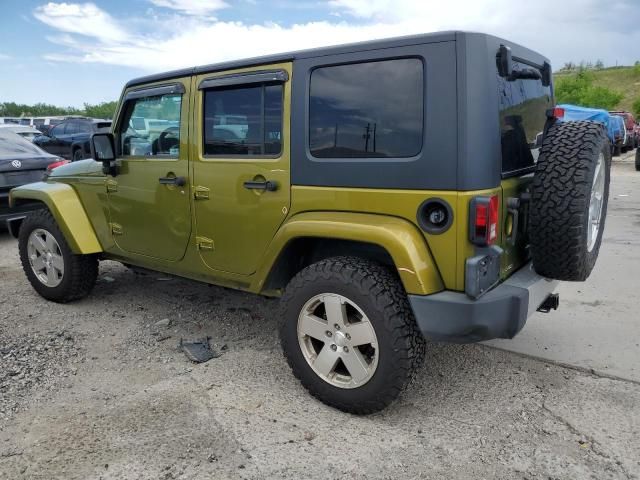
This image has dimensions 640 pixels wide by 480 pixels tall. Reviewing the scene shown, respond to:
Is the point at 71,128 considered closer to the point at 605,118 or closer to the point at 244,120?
the point at 244,120

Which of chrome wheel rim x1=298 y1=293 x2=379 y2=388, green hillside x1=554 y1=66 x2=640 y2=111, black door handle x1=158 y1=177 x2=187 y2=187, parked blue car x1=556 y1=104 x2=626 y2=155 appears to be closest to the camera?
chrome wheel rim x1=298 y1=293 x2=379 y2=388

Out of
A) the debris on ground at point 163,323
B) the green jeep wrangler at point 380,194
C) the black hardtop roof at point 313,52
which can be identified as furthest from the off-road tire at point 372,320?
the debris on ground at point 163,323

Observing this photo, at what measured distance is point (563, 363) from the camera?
355 cm

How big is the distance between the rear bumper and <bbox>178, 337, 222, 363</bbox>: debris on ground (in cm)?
168

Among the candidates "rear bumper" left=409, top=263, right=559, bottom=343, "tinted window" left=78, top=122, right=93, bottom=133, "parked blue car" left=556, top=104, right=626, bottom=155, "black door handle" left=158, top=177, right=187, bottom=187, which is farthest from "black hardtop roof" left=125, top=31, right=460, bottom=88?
"tinted window" left=78, top=122, right=93, bottom=133

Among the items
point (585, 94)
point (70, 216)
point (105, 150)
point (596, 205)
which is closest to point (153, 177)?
point (105, 150)

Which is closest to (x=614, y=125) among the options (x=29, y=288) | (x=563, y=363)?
(x=563, y=363)

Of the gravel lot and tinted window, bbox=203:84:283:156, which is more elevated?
tinted window, bbox=203:84:283:156

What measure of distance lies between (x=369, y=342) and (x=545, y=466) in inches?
39.0

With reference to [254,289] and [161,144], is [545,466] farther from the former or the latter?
[161,144]

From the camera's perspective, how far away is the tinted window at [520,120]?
9.04ft

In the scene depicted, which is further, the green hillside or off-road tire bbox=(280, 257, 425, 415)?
the green hillside

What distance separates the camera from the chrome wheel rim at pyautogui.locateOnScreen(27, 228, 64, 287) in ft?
15.3

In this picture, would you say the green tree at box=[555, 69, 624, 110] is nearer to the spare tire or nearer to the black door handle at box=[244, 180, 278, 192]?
the spare tire
